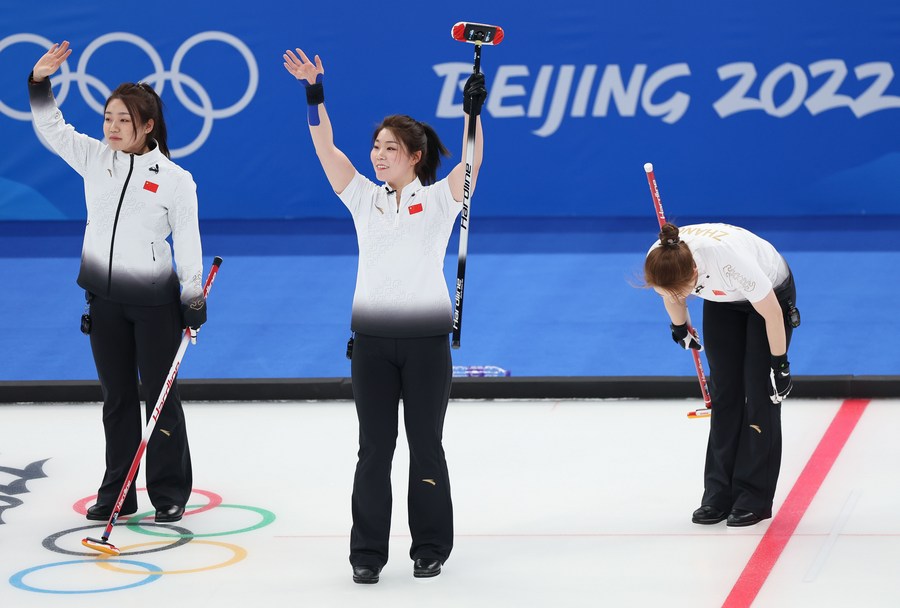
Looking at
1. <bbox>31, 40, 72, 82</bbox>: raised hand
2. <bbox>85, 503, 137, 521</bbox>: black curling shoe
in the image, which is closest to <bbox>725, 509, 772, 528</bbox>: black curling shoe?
<bbox>85, 503, 137, 521</bbox>: black curling shoe

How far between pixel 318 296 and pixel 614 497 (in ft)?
16.4

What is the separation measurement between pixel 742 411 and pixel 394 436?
1.56 metres

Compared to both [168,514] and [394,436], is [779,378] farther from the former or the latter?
[168,514]

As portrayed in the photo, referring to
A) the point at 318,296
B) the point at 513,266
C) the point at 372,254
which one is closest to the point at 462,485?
the point at 372,254

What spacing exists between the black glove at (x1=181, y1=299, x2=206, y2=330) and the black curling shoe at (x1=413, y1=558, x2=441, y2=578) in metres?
1.40

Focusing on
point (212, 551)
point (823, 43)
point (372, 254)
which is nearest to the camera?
point (372, 254)

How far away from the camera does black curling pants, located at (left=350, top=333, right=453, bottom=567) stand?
4.74 meters

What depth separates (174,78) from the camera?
41.1ft

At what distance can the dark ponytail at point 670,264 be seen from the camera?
199 inches

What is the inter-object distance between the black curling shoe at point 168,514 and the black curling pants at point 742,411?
211 cm

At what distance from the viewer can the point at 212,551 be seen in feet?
17.0

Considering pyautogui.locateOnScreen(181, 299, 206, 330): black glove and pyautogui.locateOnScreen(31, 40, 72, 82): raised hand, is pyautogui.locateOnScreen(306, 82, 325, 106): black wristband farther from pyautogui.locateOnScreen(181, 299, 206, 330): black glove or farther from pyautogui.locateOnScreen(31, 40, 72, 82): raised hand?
pyautogui.locateOnScreen(31, 40, 72, 82): raised hand

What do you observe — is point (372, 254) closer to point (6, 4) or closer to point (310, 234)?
point (310, 234)

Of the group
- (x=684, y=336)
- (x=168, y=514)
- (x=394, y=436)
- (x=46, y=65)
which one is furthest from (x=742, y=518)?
(x=46, y=65)
